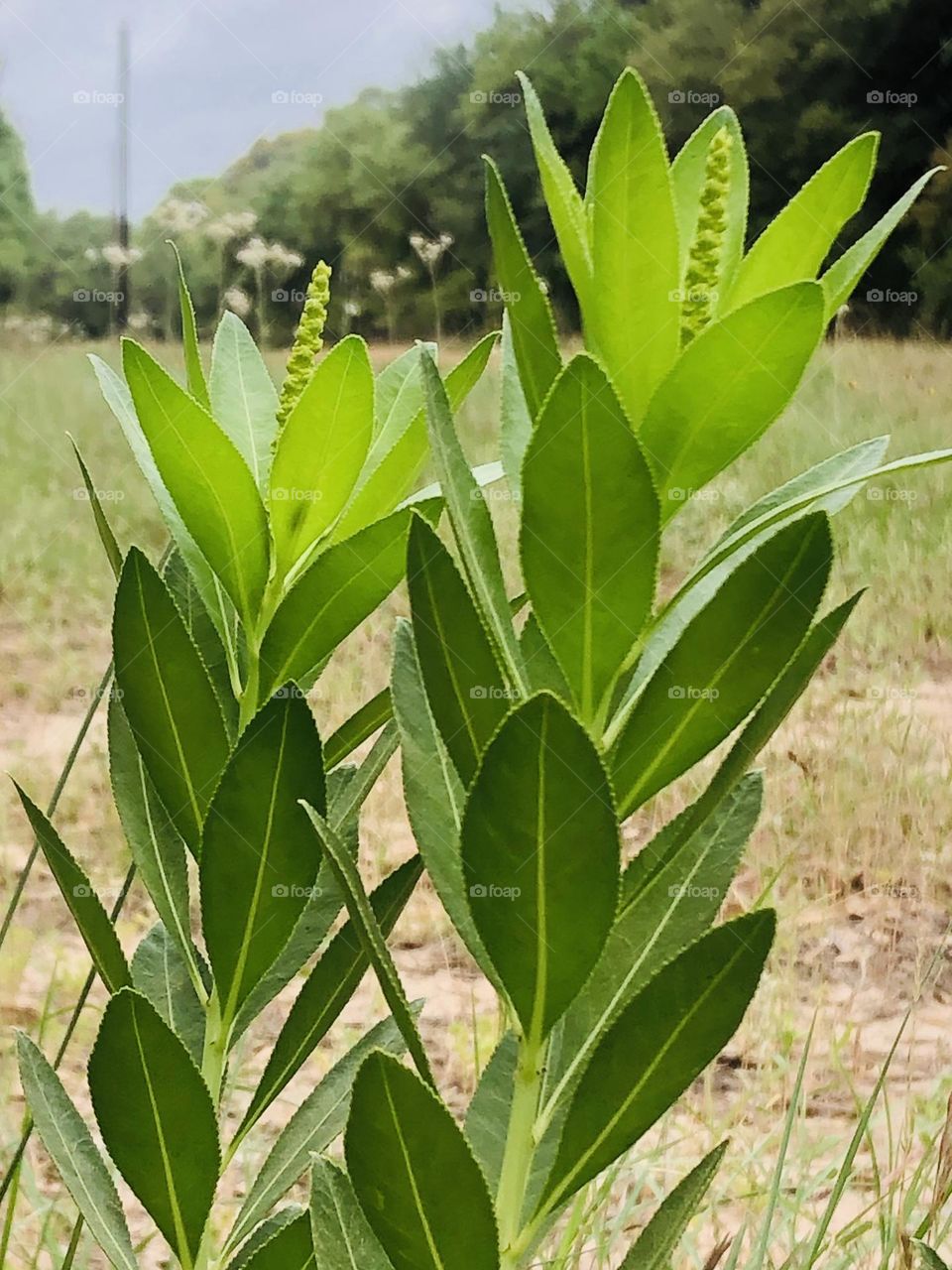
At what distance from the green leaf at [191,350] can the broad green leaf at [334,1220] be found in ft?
0.74

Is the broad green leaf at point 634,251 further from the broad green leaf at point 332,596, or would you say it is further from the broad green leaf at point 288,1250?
the broad green leaf at point 288,1250

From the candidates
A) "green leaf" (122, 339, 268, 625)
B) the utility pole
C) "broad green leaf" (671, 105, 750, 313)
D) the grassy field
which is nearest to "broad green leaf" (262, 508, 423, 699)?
"green leaf" (122, 339, 268, 625)

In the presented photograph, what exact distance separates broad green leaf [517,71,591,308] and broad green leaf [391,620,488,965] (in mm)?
106

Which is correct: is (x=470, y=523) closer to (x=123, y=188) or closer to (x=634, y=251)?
(x=634, y=251)

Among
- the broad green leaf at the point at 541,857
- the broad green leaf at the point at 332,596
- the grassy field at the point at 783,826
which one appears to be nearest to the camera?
the broad green leaf at the point at 541,857

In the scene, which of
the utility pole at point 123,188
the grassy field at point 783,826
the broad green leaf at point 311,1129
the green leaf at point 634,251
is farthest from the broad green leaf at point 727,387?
the utility pole at point 123,188

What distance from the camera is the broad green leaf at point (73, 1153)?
0.41 m

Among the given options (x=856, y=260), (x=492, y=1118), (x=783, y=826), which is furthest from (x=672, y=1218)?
(x=783, y=826)

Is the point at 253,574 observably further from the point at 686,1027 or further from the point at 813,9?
the point at 813,9

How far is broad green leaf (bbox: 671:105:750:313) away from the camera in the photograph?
14.2 inches

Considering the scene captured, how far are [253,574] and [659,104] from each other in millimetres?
2129

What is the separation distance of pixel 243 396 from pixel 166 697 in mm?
120

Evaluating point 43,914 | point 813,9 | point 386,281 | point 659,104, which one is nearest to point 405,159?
point 386,281

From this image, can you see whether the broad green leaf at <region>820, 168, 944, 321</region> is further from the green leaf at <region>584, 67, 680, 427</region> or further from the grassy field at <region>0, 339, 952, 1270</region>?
the grassy field at <region>0, 339, 952, 1270</region>
